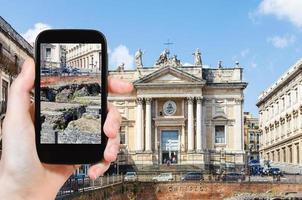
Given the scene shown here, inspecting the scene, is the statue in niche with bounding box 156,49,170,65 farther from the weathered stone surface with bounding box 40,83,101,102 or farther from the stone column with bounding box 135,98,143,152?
the weathered stone surface with bounding box 40,83,101,102

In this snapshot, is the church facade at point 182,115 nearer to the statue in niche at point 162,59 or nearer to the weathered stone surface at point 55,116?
the statue in niche at point 162,59

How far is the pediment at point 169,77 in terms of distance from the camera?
57500mm

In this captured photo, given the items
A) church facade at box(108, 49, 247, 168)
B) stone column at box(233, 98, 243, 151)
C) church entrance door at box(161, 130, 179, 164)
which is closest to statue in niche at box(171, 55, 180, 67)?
church facade at box(108, 49, 247, 168)

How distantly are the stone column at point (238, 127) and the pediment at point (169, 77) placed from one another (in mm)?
3823

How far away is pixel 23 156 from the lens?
2361 mm

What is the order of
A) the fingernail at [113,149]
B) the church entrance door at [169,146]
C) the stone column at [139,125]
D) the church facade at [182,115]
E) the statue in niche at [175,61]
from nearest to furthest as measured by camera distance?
the fingernail at [113,149], the church entrance door at [169,146], the church facade at [182,115], the stone column at [139,125], the statue in niche at [175,61]

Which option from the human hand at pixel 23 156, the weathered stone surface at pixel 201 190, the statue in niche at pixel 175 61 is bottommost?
the weathered stone surface at pixel 201 190

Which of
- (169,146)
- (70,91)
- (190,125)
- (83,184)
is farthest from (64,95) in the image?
(169,146)

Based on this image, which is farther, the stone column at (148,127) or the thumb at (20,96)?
the stone column at (148,127)

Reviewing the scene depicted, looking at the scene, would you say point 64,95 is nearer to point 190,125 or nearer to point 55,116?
point 55,116

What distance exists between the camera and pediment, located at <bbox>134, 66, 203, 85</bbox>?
5750cm

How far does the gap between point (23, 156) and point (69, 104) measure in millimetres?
499

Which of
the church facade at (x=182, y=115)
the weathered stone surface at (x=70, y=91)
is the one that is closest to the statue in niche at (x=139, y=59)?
the church facade at (x=182, y=115)

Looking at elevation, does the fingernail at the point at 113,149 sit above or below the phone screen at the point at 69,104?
below
